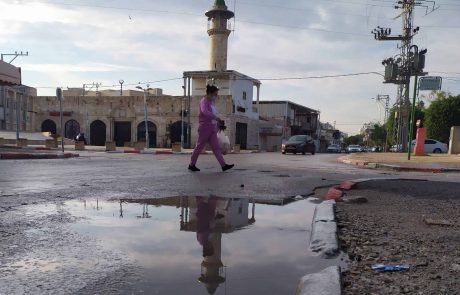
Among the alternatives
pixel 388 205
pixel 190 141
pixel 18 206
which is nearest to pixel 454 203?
pixel 388 205

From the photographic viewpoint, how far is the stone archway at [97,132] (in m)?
49.7

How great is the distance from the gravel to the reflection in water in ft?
2.77

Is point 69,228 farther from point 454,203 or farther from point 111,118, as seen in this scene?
point 111,118

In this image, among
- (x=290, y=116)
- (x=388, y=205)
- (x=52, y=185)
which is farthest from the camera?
(x=290, y=116)

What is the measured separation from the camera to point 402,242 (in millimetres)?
3502

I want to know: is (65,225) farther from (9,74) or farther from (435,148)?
(435,148)

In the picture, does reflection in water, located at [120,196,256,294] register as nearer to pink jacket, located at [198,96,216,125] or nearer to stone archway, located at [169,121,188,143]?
pink jacket, located at [198,96,216,125]

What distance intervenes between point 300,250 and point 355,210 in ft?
6.58

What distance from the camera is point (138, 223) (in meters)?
4.08

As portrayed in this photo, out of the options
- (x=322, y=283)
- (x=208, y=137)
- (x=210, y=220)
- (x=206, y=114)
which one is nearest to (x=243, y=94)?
(x=208, y=137)

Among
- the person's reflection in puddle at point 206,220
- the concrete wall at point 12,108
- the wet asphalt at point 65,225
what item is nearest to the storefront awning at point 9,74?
the wet asphalt at point 65,225

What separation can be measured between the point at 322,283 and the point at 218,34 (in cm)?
4654

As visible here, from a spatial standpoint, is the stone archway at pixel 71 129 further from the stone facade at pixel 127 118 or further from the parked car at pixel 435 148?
the parked car at pixel 435 148

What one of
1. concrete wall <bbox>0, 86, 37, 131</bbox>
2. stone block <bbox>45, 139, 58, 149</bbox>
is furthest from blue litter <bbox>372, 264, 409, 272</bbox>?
concrete wall <bbox>0, 86, 37, 131</bbox>
